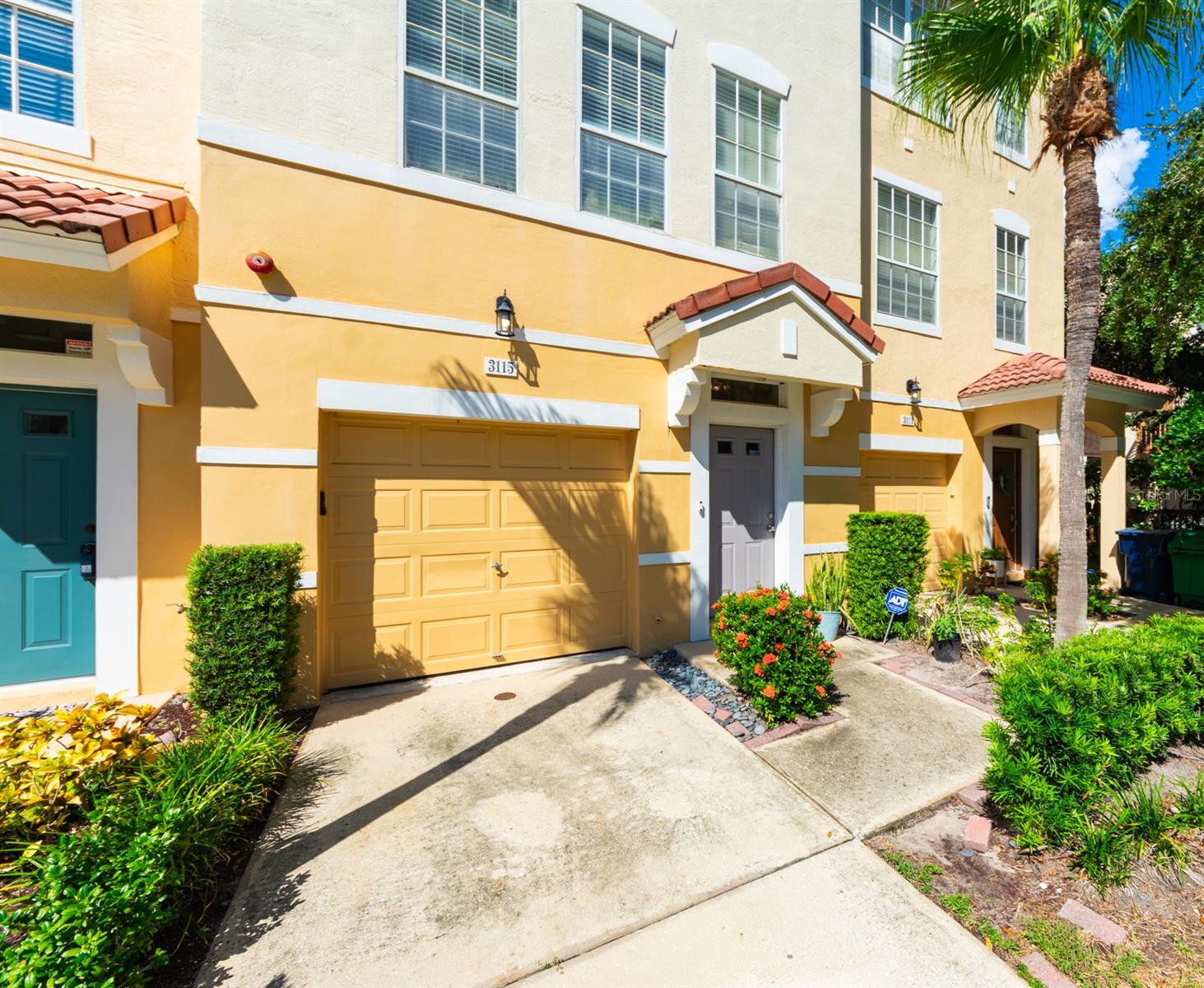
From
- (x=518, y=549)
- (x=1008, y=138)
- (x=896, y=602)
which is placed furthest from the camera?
(x=1008, y=138)

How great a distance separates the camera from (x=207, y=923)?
2518 millimetres

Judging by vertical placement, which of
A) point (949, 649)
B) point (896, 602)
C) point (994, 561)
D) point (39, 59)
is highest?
point (39, 59)

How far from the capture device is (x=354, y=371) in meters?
4.67

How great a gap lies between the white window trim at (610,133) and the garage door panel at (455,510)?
10.7 feet

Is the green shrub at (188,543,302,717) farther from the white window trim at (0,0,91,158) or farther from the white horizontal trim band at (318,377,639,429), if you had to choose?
the white window trim at (0,0,91,158)

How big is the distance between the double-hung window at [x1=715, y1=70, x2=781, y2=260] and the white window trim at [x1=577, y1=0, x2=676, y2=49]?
0.76 m

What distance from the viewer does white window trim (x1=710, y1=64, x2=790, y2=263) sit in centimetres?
607

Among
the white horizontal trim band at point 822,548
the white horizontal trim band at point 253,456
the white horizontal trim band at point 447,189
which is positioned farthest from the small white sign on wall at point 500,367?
the white horizontal trim band at point 822,548

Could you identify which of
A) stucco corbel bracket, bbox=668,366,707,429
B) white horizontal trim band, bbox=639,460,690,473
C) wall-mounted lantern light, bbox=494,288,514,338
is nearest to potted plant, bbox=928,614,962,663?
white horizontal trim band, bbox=639,460,690,473

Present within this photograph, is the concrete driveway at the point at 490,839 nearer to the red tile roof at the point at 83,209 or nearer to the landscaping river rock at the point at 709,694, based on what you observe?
the landscaping river rock at the point at 709,694

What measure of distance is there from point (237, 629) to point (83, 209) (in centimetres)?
319

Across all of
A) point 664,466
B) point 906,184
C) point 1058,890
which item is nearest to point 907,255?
point 906,184

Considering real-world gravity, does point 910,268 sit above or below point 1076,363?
above

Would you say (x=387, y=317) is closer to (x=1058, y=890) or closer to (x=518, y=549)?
(x=518, y=549)
